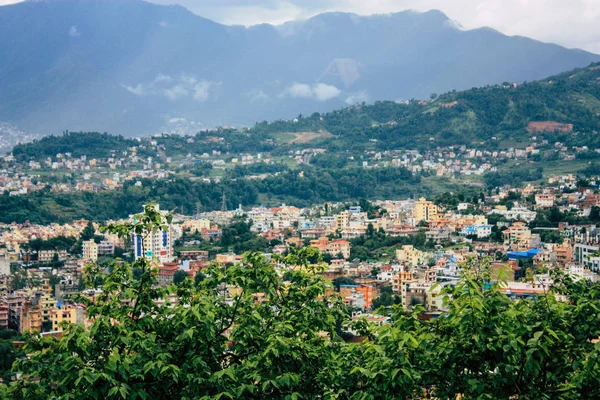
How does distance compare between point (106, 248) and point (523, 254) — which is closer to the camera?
point (523, 254)

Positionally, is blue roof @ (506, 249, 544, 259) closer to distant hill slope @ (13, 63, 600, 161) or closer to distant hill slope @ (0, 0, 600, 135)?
distant hill slope @ (13, 63, 600, 161)

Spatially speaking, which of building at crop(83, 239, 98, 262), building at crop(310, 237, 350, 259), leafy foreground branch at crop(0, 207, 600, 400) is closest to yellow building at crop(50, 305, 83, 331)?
building at crop(310, 237, 350, 259)

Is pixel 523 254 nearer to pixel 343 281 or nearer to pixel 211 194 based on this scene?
pixel 343 281

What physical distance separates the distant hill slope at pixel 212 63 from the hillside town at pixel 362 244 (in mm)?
101422

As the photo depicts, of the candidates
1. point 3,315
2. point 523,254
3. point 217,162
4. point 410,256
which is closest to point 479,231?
point 410,256

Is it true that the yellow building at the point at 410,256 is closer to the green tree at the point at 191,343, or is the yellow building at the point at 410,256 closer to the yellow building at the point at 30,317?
the yellow building at the point at 30,317

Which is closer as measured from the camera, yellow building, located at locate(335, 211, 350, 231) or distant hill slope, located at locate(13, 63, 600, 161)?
yellow building, located at locate(335, 211, 350, 231)

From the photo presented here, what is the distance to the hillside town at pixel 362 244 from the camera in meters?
20.7

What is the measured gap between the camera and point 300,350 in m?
3.85

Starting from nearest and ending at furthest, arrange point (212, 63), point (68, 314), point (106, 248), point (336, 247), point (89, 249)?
point (68, 314) → point (336, 247) → point (89, 249) → point (106, 248) → point (212, 63)

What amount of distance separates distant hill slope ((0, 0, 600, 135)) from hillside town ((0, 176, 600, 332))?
10142 cm

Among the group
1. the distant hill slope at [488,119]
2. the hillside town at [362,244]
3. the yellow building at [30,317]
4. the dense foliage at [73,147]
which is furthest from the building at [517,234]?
the dense foliage at [73,147]

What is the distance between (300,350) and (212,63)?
175846mm

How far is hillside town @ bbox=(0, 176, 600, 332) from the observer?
2072cm
